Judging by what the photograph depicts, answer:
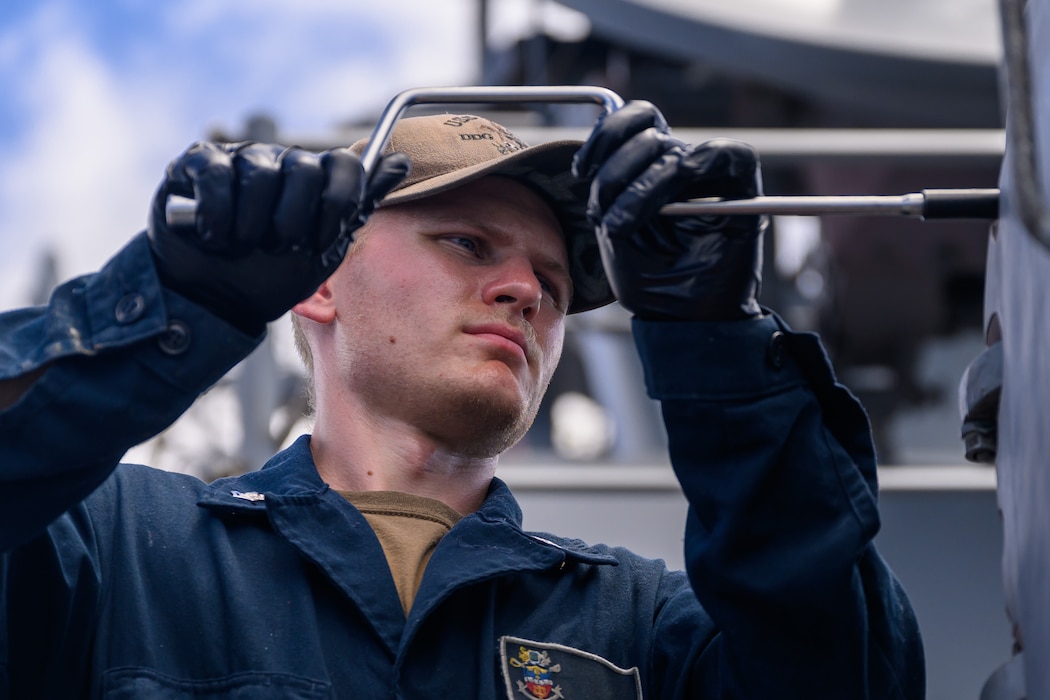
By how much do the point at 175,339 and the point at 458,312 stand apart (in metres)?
0.60

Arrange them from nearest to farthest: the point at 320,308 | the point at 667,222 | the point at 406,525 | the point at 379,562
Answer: the point at 667,222, the point at 379,562, the point at 406,525, the point at 320,308

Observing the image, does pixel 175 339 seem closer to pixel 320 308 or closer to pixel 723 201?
pixel 723 201

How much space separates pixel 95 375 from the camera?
4.88ft

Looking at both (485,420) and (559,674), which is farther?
(485,420)

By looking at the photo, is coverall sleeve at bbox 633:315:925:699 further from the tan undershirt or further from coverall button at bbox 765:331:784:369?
the tan undershirt

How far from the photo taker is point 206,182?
145 cm

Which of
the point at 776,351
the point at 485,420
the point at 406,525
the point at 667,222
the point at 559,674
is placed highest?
the point at 667,222

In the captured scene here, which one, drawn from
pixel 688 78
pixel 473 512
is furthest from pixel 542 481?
pixel 688 78

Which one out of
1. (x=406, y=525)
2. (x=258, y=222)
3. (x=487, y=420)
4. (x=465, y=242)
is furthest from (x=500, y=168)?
(x=258, y=222)

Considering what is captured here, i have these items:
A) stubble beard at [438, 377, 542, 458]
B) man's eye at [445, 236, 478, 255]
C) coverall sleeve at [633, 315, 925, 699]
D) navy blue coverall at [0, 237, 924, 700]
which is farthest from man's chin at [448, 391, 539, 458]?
coverall sleeve at [633, 315, 925, 699]

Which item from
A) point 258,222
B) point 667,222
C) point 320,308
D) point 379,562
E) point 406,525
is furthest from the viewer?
point 320,308

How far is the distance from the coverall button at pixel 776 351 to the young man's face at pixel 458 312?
1.62 ft

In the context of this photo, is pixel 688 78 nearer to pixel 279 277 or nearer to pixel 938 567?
pixel 938 567

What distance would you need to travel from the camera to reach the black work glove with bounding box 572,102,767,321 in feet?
4.94
